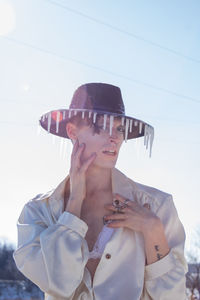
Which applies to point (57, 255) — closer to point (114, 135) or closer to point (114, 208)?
point (114, 208)

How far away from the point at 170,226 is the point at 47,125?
1035mm

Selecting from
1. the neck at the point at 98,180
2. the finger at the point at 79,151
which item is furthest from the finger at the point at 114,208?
the finger at the point at 79,151

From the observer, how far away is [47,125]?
9.81ft

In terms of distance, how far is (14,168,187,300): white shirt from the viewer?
2392mm

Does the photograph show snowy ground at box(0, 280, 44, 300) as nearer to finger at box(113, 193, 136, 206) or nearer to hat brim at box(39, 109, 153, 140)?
hat brim at box(39, 109, 153, 140)

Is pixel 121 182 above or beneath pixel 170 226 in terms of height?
above

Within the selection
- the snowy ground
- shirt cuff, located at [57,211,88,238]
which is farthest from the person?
the snowy ground

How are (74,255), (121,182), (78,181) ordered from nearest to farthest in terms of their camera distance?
1. (74,255)
2. (78,181)
3. (121,182)

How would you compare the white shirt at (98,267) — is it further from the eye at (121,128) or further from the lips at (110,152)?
the eye at (121,128)

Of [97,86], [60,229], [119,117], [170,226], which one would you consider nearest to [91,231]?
[60,229]

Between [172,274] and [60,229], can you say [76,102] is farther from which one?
[172,274]

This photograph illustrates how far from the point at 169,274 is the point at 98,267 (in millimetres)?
388

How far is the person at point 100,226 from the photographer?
2.42 m

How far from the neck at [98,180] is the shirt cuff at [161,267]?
0.61 m
